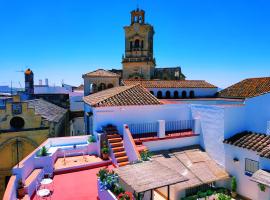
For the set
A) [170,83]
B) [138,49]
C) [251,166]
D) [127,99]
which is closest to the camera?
[251,166]

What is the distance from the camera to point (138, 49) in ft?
135

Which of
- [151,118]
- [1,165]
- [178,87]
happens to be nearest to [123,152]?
[151,118]

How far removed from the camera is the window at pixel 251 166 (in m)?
12.3

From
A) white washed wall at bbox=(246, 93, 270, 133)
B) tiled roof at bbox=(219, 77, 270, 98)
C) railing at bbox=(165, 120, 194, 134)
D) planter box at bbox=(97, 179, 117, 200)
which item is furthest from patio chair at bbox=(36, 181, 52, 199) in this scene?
tiled roof at bbox=(219, 77, 270, 98)

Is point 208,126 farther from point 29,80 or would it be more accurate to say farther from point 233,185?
point 29,80

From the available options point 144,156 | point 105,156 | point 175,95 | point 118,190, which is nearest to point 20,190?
point 118,190

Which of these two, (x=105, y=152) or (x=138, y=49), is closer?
(x=105, y=152)

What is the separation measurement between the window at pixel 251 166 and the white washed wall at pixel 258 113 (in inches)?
149

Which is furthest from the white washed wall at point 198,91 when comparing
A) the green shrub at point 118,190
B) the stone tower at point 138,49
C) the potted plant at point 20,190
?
the potted plant at point 20,190

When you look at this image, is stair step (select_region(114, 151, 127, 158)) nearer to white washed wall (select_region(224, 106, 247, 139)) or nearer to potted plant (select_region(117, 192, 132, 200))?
potted plant (select_region(117, 192, 132, 200))

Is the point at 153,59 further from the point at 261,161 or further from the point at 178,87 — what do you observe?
the point at 261,161

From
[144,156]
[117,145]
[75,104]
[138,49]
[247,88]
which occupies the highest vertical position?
[138,49]

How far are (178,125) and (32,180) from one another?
10.6m

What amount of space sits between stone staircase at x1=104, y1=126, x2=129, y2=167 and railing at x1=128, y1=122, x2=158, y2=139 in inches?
48.3
